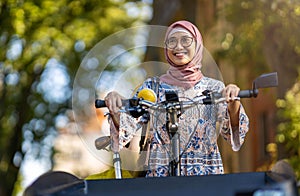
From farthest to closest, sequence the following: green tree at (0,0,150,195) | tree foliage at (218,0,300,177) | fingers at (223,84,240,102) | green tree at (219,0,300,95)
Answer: green tree at (0,0,150,195)
green tree at (219,0,300,95)
tree foliage at (218,0,300,177)
fingers at (223,84,240,102)

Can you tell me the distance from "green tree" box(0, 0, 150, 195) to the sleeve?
929 centimetres

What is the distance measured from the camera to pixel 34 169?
1538 centimetres

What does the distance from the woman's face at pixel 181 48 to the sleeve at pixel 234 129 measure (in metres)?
0.37

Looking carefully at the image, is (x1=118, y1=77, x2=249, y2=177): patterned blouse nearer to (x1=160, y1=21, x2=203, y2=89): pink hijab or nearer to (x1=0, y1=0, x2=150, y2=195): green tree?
(x1=160, y1=21, x2=203, y2=89): pink hijab

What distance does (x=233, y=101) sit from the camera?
12.1ft

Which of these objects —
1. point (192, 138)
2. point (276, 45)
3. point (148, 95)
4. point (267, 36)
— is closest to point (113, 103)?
point (148, 95)

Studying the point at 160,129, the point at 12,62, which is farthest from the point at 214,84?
the point at 12,62

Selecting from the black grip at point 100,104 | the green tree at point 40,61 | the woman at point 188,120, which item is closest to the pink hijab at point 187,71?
the woman at point 188,120

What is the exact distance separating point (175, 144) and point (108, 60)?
0.83 metres

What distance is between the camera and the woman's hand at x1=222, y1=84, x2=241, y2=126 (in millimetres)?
3617

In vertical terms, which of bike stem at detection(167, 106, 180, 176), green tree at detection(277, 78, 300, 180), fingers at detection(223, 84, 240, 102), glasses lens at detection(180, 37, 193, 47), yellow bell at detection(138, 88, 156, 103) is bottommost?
bike stem at detection(167, 106, 180, 176)

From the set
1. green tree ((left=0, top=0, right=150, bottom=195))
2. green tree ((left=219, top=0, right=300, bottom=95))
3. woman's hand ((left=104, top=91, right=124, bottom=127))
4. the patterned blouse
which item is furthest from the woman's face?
green tree ((left=0, top=0, right=150, bottom=195))

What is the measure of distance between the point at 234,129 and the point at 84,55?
11.0 meters

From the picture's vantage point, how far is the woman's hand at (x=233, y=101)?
3617 millimetres
